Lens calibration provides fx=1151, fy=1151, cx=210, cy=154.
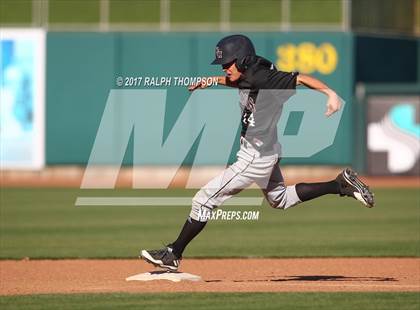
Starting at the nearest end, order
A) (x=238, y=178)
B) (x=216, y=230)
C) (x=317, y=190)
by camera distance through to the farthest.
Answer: (x=238, y=178) < (x=317, y=190) < (x=216, y=230)

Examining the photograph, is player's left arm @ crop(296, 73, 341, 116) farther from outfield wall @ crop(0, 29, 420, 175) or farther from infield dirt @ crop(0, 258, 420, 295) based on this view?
outfield wall @ crop(0, 29, 420, 175)

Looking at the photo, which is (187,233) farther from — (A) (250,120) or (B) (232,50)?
(B) (232,50)

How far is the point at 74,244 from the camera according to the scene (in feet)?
57.8

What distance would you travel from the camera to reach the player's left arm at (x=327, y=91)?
35.4 ft

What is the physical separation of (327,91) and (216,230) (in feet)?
31.3

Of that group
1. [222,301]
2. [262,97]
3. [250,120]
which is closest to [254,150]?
[250,120]

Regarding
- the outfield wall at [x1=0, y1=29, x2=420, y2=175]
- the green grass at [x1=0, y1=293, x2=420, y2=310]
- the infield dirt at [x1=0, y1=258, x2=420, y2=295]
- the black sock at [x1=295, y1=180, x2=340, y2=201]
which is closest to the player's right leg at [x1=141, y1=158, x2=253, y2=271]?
the infield dirt at [x1=0, y1=258, x2=420, y2=295]

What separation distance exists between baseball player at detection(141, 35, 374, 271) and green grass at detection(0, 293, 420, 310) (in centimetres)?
106

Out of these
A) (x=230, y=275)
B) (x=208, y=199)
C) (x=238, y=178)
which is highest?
(x=238, y=178)

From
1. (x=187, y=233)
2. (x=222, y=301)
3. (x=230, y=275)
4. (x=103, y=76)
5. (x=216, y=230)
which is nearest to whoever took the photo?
(x=222, y=301)

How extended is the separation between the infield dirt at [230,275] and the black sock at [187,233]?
358 mm

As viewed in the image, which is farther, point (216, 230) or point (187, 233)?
point (216, 230)

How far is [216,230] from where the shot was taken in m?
20.3

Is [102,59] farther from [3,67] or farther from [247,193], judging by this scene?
[247,193]
